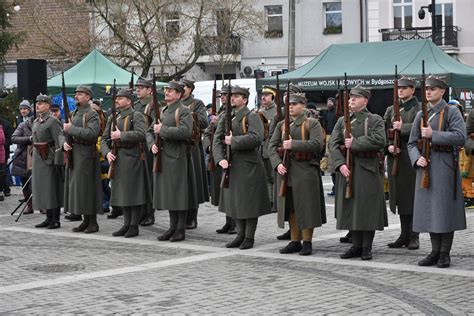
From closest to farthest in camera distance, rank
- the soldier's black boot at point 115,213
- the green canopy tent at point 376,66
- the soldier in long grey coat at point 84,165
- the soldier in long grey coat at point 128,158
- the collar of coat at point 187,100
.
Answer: the soldier in long grey coat at point 128,158
the soldier in long grey coat at point 84,165
the collar of coat at point 187,100
the soldier's black boot at point 115,213
the green canopy tent at point 376,66

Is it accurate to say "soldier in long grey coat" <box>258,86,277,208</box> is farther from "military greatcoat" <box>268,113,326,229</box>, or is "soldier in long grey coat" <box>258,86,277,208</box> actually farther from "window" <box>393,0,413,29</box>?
"window" <box>393,0,413,29</box>

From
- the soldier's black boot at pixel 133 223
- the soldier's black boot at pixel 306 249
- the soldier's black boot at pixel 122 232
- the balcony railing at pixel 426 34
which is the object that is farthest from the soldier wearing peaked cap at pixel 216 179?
the balcony railing at pixel 426 34

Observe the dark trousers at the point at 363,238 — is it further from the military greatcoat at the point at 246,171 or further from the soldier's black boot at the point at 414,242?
the military greatcoat at the point at 246,171

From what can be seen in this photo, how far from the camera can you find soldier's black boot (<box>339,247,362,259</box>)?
1148cm

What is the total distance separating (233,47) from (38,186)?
30.3m

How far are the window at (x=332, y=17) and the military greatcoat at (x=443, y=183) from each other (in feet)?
117

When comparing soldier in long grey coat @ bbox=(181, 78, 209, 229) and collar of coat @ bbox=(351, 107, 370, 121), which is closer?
collar of coat @ bbox=(351, 107, 370, 121)

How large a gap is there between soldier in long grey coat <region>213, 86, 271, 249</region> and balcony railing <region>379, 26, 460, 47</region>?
32758 mm

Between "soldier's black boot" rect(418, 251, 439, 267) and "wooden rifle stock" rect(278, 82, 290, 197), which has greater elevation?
"wooden rifle stock" rect(278, 82, 290, 197)

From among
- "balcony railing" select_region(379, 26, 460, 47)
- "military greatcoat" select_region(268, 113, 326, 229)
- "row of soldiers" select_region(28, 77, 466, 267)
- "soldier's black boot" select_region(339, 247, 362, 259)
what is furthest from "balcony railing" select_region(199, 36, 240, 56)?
"soldier's black boot" select_region(339, 247, 362, 259)

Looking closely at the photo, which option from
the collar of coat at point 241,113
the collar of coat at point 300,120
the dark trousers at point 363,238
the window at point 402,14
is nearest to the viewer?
the dark trousers at point 363,238

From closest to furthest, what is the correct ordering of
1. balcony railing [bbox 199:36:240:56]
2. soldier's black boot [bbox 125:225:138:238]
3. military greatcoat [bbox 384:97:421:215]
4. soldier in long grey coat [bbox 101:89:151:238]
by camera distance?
military greatcoat [bbox 384:97:421:215], soldier in long grey coat [bbox 101:89:151:238], soldier's black boot [bbox 125:225:138:238], balcony railing [bbox 199:36:240:56]

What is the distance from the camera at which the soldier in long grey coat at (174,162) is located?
13.1 metres

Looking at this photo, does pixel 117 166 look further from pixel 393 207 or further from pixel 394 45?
pixel 394 45
